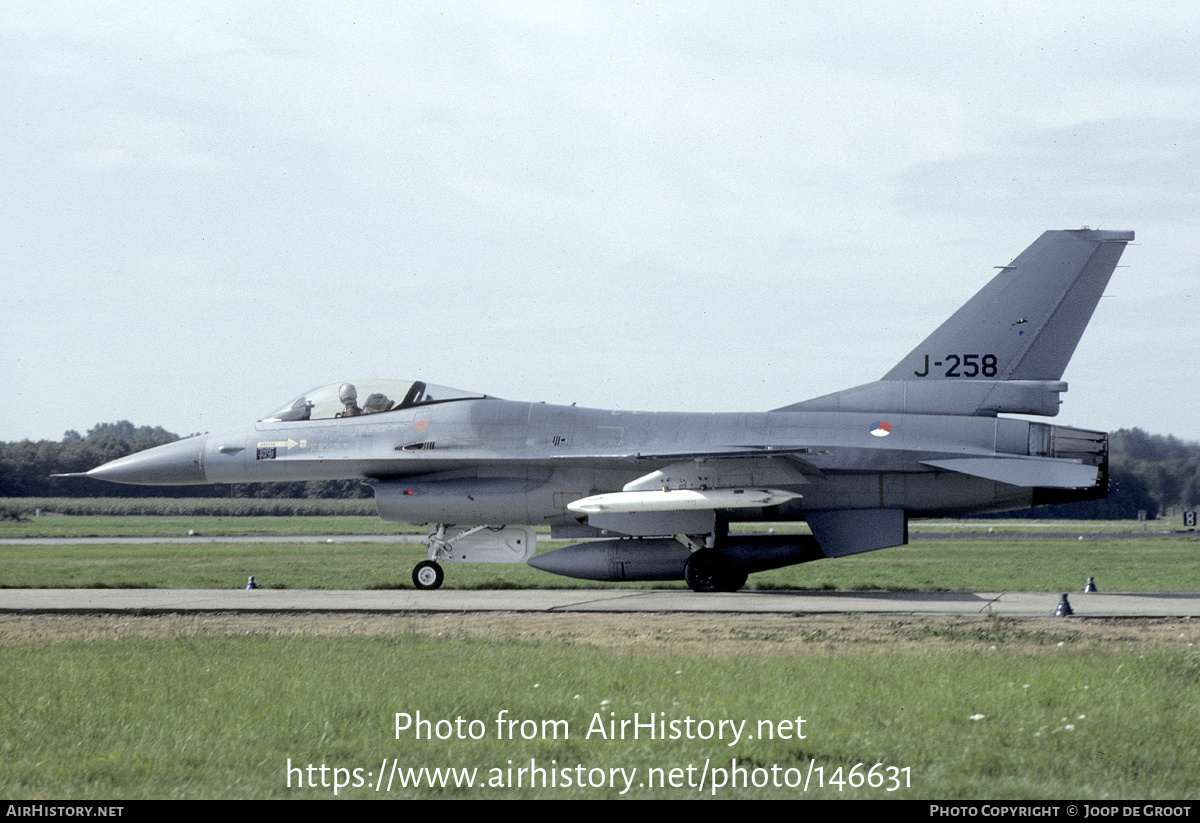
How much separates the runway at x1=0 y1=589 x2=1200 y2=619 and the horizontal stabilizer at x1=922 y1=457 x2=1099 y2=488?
1.58m

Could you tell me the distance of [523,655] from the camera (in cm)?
984

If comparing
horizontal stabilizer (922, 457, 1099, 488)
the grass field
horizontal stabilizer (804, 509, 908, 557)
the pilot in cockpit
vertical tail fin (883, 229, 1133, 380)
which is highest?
vertical tail fin (883, 229, 1133, 380)

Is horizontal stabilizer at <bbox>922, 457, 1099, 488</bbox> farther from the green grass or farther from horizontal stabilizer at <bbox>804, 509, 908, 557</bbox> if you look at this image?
the green grass

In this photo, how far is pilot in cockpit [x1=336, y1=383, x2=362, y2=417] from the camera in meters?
18.3

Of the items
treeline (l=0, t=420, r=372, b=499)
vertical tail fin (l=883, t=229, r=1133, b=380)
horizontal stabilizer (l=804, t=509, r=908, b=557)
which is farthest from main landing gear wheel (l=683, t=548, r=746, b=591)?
treeline (l=0, t=420, r=372, b=499)

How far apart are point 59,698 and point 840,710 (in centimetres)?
537

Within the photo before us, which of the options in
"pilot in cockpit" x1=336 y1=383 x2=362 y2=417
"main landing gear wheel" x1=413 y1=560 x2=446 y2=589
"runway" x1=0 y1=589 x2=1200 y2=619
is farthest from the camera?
"pilot in cockpit" x1=336 y1=383 x2=362 y2=417

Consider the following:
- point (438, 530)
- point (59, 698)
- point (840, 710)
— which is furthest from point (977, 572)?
point (59, 698)

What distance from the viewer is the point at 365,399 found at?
1831cm

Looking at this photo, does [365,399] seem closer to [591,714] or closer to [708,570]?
[708,570]

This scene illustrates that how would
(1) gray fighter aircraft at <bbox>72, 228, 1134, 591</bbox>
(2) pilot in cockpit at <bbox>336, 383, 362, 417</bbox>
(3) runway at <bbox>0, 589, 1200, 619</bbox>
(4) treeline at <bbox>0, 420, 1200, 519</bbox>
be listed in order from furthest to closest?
(4) treeline at <bbox>0, 420, 1200, 519</bbox>, (2) pilot in cockpit at <bbox>336, 383, 362, 417</bbox>, (1) gray fighter aircraft at <bbox>72, 228, 1134, 591</bbox>, (3) runway at <bbox>0, 589, 1200, 619</bbox>

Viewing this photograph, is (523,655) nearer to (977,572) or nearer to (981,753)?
(981,753)

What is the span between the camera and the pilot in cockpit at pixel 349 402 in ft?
59.9

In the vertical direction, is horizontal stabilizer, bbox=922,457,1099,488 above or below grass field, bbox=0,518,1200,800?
above
